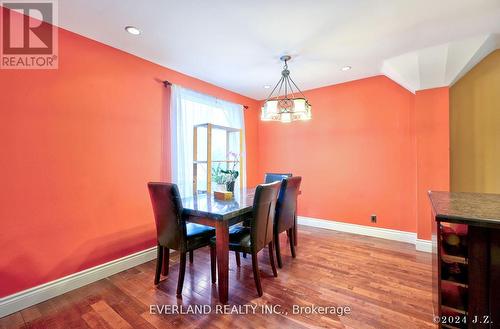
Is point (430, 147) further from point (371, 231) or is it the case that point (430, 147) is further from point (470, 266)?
point (470, 266)

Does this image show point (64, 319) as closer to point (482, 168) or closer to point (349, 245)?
point (349, 245)

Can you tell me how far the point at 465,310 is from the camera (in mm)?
1183

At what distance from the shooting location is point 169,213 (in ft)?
6.23

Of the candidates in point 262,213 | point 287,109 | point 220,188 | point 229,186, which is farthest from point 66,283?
point 287,109

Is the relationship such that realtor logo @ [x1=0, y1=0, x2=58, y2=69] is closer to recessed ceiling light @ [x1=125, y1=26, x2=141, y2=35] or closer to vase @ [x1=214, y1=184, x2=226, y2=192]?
recessed ceiling light @ [x1=125, y1=26, x2=141, y2=35]

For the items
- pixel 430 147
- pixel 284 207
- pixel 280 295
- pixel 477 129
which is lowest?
pixel 280 295

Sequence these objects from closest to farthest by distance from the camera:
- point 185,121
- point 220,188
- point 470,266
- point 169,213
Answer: point 470,266 < point 169,213 < point 220,188 < point 185,121

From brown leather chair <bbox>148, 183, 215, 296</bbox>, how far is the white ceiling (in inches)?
58.5

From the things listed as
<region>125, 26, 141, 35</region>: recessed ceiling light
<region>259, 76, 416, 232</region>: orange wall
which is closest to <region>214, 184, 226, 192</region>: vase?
<region>125, 26, 141, 35</region>: recessed ceiling light

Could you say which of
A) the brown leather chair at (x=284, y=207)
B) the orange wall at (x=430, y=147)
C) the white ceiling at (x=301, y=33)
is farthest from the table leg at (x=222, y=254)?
the orange wall at (x=430, y=147)

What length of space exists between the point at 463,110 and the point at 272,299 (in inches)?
127

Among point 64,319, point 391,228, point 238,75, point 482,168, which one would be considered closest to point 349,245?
point 391,228

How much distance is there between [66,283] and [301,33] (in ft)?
10.7

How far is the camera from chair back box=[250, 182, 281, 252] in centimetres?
187
